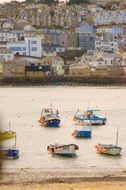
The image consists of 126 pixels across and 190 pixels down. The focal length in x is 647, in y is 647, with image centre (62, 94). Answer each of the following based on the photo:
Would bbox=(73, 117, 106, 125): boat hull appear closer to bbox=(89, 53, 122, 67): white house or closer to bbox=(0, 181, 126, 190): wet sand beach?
bbox=(0, 181, 126, 190): wet sand beach

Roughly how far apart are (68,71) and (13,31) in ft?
43.8

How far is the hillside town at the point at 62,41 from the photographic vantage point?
182 feet

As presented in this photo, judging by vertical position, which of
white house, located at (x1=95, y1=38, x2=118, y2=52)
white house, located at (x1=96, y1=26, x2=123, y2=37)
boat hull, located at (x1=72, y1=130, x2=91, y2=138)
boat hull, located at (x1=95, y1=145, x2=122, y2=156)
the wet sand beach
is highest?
the wet sand beach

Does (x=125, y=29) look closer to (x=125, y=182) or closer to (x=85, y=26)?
(x=85, y=26)

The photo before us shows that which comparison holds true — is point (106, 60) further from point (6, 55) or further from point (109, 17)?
point (109, 17)

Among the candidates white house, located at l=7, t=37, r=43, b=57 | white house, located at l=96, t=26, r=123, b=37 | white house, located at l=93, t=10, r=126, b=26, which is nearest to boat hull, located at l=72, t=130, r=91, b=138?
white house, located at l=7, t=37, r=43, b=57

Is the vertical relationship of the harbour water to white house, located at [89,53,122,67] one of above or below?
above

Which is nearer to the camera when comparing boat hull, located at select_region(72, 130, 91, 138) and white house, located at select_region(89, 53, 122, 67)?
boat hull, located at select_region(72, 130, 91, 138)

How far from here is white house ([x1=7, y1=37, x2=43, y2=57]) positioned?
58.7 meters

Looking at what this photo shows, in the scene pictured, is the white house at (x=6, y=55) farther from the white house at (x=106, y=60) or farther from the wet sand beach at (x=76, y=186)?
the wet sand beach at (x=76, y=186)

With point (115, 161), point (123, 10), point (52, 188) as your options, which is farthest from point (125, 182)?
point (123, 10)

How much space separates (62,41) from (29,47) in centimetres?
843

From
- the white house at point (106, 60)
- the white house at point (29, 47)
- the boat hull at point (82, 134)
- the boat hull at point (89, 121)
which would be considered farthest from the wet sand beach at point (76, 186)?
the white house at point (29, 47)

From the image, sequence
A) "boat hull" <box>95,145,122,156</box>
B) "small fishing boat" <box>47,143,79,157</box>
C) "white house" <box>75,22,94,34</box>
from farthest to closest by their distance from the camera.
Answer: "white house" <box>75,22,94,34</box> < "boat hull" <box>95,145,122,156</box> < "small fishing boat" <box>47,143,79,157</box>
